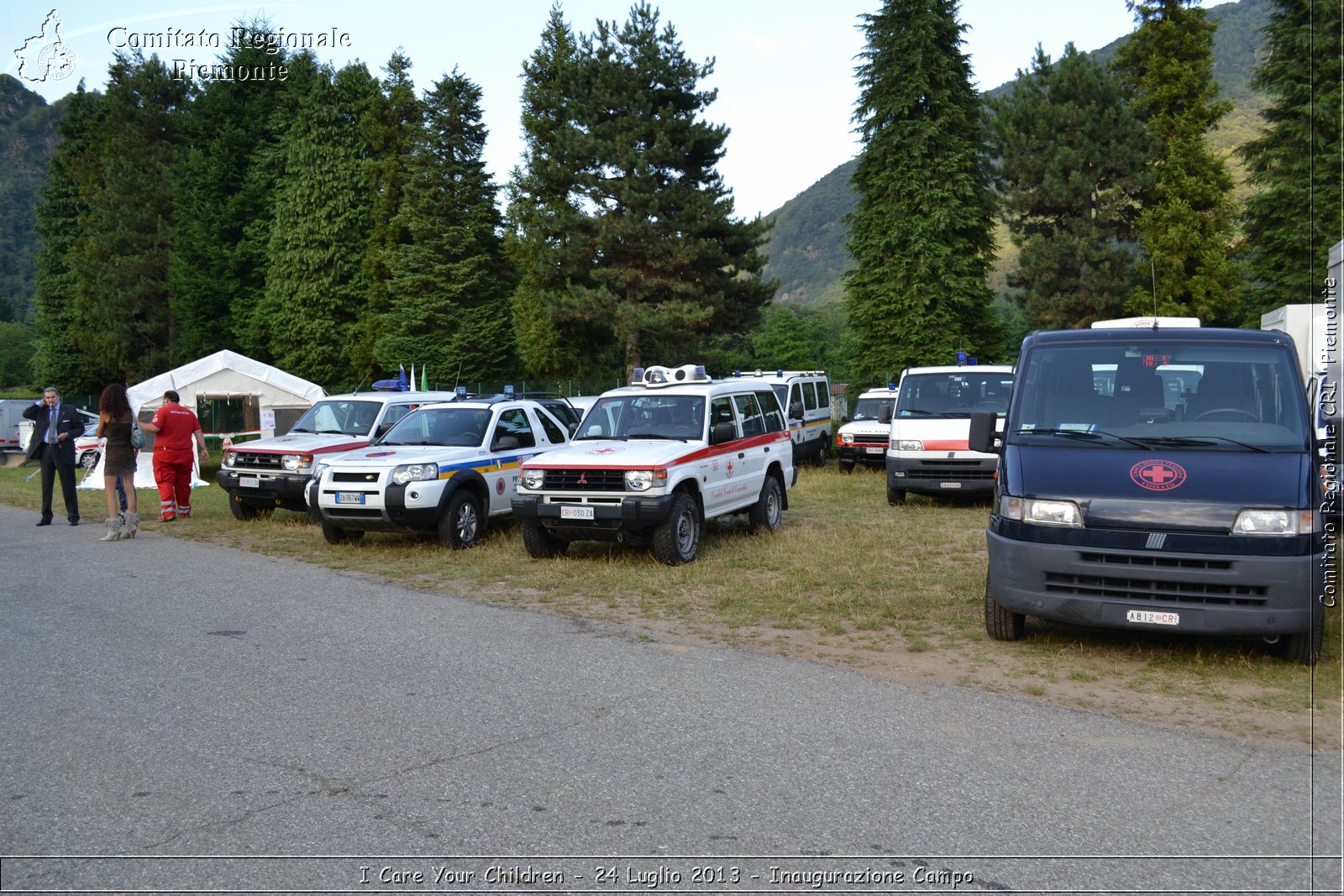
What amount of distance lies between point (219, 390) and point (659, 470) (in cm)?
1606

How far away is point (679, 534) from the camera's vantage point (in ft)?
35.6

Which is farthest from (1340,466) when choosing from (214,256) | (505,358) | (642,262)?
(214,256)

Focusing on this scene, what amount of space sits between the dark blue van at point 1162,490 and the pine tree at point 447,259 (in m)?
37.8

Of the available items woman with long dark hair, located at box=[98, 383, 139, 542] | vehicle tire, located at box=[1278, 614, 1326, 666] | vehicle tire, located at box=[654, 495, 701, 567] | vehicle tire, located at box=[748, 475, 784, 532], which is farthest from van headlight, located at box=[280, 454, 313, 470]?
vehicle tire, located at box=[1278, 614, 1326, 666]

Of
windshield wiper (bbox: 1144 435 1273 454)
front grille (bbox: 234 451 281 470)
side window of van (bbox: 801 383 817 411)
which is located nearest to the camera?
windshield wiper (bbox: 1144 435 1273 454)

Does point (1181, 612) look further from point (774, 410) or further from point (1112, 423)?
point (774, 410)

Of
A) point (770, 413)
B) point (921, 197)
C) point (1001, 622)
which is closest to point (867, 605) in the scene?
point (1001, 622)

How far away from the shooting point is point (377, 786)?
468 cm

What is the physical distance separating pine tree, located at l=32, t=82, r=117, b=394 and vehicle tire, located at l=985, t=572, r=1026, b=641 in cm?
5839

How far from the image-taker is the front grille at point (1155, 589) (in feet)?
20.7

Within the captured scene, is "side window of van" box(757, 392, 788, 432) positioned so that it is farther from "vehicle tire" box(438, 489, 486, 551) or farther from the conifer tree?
the conifer tree

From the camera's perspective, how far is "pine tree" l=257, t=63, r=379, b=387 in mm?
47406

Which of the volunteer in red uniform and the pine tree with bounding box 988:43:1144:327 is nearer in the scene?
the volunteer in red uniform

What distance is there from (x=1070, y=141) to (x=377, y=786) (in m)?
37.6
